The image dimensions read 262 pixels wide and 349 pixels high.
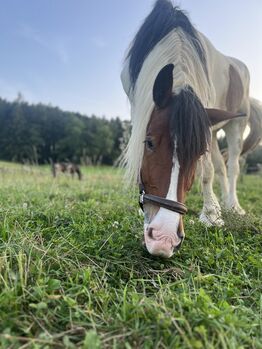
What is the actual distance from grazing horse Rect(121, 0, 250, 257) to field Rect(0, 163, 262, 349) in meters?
0.29

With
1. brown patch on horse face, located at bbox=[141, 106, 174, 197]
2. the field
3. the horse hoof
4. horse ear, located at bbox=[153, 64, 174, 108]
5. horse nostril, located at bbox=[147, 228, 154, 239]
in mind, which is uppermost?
horse ear, located at bbox=[153, 64, 174, 108]

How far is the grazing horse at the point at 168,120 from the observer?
196cm

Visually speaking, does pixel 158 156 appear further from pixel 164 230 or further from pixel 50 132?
pixel 50 132

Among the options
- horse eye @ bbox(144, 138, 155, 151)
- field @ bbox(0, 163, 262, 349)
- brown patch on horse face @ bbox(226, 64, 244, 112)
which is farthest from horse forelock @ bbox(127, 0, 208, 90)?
field @ bbox(0, 163, 262, 349)

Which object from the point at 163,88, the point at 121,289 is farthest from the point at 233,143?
the point at 121,289

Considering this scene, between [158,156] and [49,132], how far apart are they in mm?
41185

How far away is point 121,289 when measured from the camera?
1665 millimetres

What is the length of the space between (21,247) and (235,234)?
191 centimetres

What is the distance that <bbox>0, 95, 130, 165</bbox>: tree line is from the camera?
33.8 metres

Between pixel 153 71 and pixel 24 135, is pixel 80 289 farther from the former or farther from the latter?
Result: pixel 24 135

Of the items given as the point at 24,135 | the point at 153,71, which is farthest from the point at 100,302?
the point at 24,135

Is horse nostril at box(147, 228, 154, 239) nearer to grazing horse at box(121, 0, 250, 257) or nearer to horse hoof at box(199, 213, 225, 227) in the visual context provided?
grazing horse at box(121, 0, 250, 257)

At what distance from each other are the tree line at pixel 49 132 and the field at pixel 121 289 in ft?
89.4

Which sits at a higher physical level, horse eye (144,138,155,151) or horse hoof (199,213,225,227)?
horse eye (144,138,155,151)
